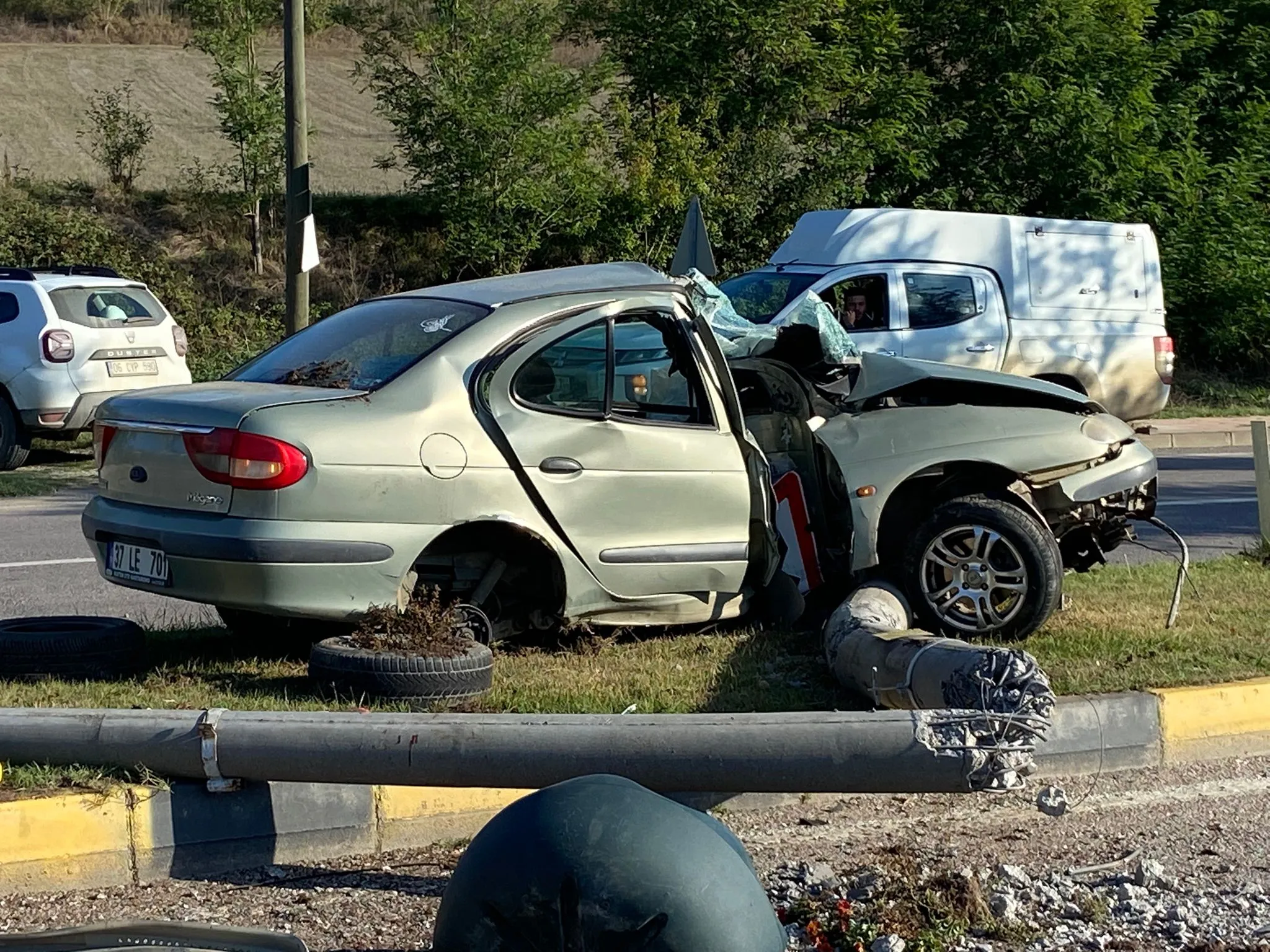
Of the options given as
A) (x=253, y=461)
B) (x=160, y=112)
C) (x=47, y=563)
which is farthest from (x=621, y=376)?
(x=160, y=112)

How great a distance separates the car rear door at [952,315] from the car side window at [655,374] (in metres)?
9.01

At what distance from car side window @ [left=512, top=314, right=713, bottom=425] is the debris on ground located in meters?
0.94

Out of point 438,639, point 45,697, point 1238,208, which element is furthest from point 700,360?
point 1238,208

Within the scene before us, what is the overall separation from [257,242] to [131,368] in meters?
8.47

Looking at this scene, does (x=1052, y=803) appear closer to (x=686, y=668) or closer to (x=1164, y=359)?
(x=686, y=668)

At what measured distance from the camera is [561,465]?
580 cm

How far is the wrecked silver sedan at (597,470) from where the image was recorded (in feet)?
17.6

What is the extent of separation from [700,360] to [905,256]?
32.0 feet

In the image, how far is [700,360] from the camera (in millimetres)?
6293

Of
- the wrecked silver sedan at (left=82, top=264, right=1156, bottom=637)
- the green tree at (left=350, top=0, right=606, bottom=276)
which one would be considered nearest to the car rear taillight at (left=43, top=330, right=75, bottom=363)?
the green tree at (left=350, top=0, right=606, bottom=276)

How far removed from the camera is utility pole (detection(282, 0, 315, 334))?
1619 cm

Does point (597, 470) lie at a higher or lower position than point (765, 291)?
lower

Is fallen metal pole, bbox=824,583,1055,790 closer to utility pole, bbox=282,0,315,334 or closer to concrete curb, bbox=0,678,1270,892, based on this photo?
concrete curb, bbox=0,678,1270,892

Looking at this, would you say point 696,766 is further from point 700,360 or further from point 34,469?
point 34,469
